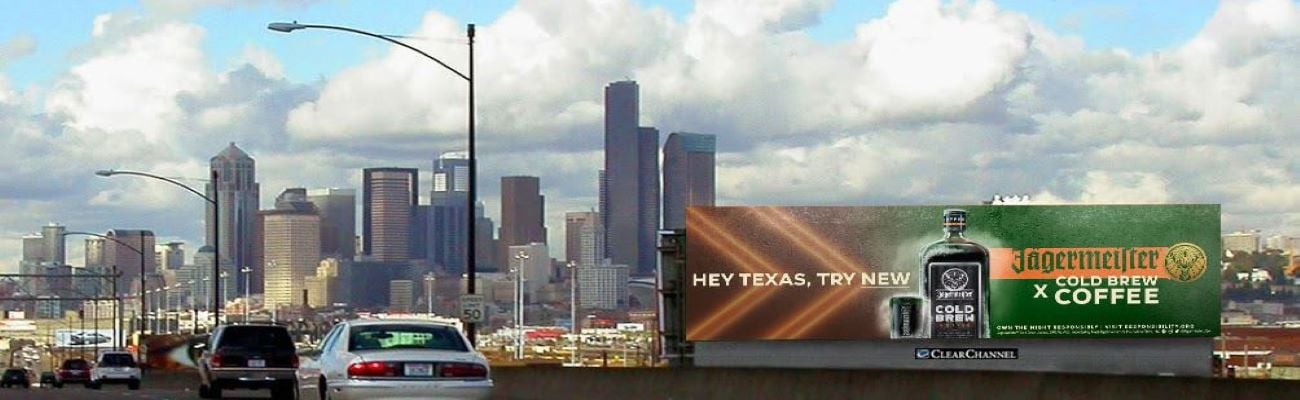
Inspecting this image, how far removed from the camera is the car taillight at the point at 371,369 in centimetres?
2647

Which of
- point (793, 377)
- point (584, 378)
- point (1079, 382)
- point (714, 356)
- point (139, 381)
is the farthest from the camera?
point (714, 356)

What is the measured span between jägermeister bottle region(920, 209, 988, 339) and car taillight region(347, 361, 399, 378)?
195 ft

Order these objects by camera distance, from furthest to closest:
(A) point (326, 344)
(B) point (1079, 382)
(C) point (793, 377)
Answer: (C) point (793, 377) < (A) point (326, 344) < (B) point (1079, 382)

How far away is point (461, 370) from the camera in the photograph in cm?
2697

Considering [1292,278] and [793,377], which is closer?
[793,377]

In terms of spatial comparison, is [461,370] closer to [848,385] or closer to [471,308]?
[848,385]

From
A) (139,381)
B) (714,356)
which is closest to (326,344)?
(139,381)

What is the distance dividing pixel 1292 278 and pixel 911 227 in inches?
891

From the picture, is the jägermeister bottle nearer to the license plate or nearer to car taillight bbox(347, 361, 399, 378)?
the license plate

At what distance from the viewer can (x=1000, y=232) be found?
88250mm

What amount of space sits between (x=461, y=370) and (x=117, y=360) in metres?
40.3

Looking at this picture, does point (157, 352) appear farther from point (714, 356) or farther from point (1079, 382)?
point (1079, 382)

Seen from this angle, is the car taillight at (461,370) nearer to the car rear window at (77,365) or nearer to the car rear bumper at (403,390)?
the car rear bumper at (403,390)

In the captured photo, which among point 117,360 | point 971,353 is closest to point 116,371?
point 117,360
